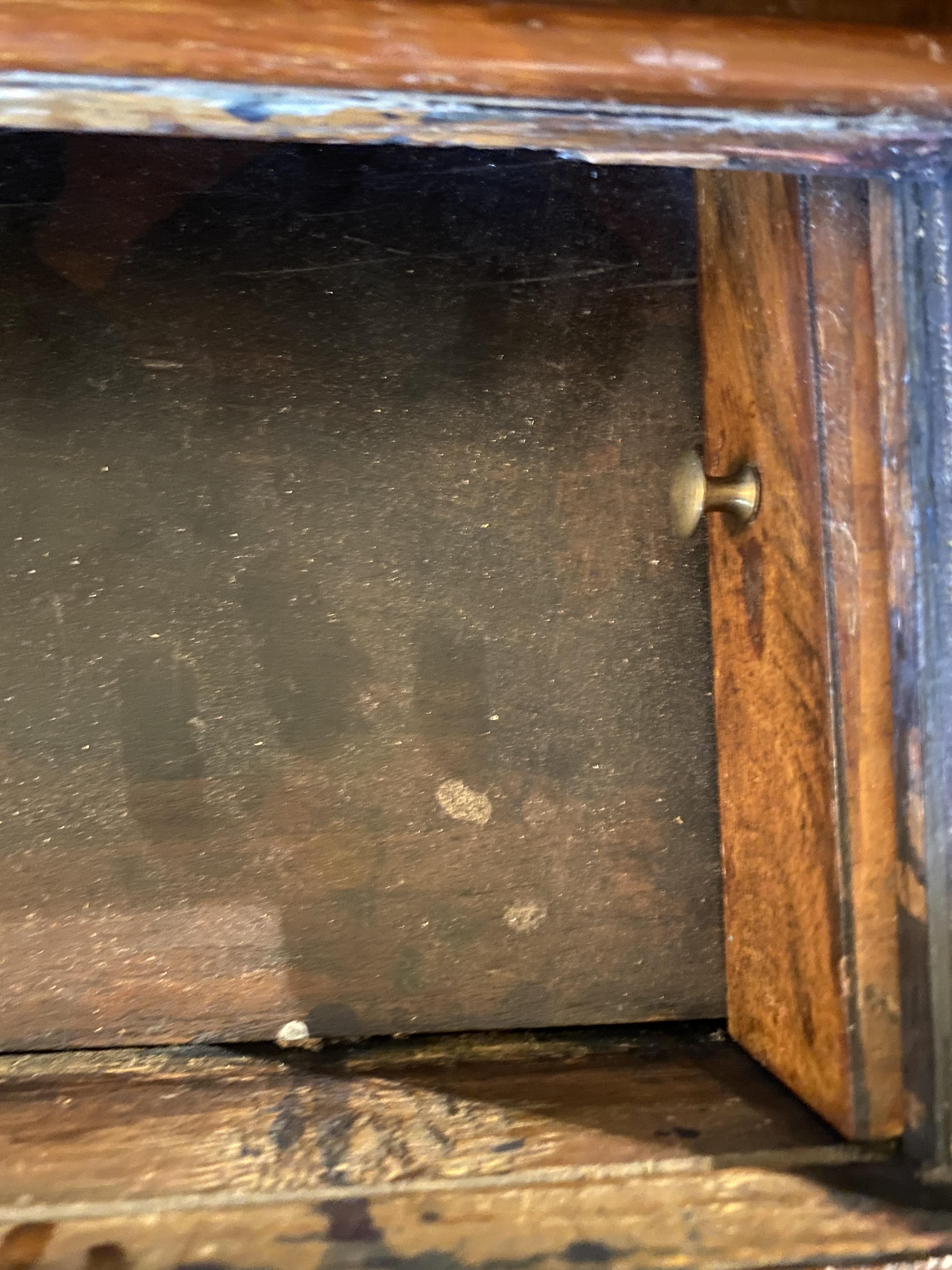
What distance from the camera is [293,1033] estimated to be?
0.88 meters

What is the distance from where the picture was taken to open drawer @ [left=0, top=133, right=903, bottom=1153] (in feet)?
2.87

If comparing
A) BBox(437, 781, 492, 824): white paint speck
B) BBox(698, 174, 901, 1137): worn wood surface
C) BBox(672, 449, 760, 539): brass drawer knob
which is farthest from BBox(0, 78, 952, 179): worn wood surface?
BBox(437, 781, 492, 824): white paint speck

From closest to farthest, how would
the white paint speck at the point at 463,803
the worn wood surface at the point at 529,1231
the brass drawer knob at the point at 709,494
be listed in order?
the worn wood surface at the point at 529,1231 → the brass drawer knob at the point at 709,494 → the white paint speck at the point at 463,803

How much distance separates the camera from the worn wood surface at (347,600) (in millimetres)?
877

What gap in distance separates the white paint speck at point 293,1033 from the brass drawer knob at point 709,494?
58cm

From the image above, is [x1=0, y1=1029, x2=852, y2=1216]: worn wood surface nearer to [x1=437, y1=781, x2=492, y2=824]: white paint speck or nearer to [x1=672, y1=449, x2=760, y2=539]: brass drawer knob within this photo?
[x1=437, y1=781, x2=492, y2=824]: white paint speck

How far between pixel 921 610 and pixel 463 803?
0.45 metres

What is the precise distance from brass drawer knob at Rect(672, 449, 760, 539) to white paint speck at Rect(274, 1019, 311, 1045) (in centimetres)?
58

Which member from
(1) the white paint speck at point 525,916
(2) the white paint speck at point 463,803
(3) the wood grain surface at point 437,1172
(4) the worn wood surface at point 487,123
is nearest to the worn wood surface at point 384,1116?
(3) the wood grain surface at point 437,1172

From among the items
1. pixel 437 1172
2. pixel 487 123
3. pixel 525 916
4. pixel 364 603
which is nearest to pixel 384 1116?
pixel 437 1172

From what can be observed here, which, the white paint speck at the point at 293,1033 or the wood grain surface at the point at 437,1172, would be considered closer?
the wood grain surface at the point at 437,1172

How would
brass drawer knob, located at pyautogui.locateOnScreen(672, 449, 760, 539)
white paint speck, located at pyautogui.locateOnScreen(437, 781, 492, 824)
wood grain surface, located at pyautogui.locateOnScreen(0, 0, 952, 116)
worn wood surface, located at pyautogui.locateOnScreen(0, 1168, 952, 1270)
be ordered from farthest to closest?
white paint speck, located at pyautogui.locateOnScreen(437, 781, 492, 824), brass drawer knob, located at pyautogui.locateOnScreen(672, 449, 760, 539), worn wood surface, located at pyautogui.locateOnScreen(0, 1168, 952, 1270), wood grain surface, located at pyautogui.locateOnScreen(0, 0, 952, 116)

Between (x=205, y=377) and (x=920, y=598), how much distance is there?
0.65m

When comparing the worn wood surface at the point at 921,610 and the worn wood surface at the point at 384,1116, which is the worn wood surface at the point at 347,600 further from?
the worn wood surface at the point at 921,610
